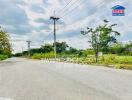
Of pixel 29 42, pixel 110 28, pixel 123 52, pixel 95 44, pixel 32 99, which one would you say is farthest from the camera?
pixel 29 42

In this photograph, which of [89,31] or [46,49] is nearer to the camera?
[89,31]

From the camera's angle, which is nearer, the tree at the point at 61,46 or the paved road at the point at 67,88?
the paved road at the point at 67,88

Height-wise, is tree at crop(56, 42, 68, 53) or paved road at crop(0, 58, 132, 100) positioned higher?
tree at crop(56, 42, 68, 53)

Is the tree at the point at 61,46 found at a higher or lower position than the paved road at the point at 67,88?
higher

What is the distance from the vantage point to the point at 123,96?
8969 mm

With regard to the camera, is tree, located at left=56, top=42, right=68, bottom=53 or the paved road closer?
the paved road

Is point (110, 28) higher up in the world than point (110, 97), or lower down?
higher up

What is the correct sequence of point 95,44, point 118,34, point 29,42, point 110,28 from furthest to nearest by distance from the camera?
1. point 29,42
2. point 118,34
3. point 110,28
4. point 95,44

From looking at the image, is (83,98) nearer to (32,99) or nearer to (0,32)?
(32,99)

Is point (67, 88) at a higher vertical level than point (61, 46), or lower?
lower

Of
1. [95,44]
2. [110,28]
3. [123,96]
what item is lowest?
[123,96]

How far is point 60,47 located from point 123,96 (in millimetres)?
136266

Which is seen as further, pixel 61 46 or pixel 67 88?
pixel 61 46

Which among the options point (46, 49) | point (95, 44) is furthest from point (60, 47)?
point (95, 44)
